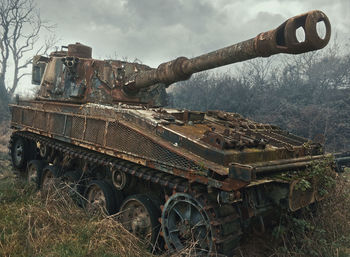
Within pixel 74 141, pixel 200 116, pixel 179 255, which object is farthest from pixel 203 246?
pixel 74 141

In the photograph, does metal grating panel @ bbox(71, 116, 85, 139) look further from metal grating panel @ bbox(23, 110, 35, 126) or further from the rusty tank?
metal grating panel @ bbox(23, 110, 35, 126)

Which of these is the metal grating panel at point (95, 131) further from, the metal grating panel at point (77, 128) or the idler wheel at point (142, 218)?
the idler wheel at point (142, 218)

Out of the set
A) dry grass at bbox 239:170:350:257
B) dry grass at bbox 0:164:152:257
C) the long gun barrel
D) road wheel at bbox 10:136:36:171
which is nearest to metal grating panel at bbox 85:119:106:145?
dry grass at bbox 0:164:152:257

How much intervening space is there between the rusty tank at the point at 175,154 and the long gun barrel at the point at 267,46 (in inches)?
0.5

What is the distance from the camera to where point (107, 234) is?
14.8ft

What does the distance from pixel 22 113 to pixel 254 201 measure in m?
6.98

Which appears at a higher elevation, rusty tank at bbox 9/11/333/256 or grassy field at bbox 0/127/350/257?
rusty tank at bbox 9/11/333/256

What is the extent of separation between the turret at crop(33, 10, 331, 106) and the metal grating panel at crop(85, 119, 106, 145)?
1.22m

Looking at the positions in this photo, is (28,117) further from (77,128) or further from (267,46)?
(267,46)

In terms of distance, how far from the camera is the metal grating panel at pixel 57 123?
6559 mm

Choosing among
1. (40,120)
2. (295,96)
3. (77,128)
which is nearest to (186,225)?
(77,128)

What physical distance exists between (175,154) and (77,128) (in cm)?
280

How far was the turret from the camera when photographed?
12.5ft

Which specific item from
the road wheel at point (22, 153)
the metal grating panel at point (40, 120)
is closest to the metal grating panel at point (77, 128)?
the metal grating panel at point (40, 120)
